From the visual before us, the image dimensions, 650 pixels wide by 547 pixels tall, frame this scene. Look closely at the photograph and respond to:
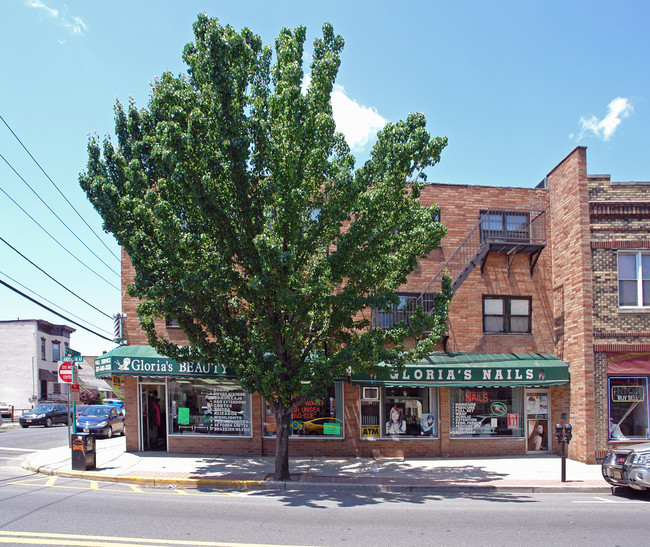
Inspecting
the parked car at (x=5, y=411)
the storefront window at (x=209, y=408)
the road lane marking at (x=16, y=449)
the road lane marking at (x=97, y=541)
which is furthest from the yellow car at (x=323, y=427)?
the parked car at (x=5, y=411)

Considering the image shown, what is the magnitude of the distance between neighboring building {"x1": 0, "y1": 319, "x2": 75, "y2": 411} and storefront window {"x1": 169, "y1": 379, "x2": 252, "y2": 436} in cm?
2964

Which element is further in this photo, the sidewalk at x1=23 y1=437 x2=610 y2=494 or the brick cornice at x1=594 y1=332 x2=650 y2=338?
the brick cornice at x1=594 y1=332 x2=650 y2=338

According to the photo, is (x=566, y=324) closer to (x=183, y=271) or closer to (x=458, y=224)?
(x=458, y=224)

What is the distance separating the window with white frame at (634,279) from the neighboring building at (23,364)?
1579 inches

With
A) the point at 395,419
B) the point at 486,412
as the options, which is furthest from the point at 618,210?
the point at 395,419

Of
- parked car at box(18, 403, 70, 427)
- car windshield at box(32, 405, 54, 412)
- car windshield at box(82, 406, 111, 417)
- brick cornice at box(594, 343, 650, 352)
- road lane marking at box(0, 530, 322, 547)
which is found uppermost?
brick cornice at box(594, 343, 650, 352)

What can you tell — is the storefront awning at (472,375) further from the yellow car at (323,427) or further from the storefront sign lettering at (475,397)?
the yellow car at (323,427)

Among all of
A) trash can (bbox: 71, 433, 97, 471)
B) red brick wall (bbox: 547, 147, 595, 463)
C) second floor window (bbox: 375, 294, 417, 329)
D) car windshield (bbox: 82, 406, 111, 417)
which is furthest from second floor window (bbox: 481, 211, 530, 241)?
car windshield (bbox: 82, 406, 111, 417)

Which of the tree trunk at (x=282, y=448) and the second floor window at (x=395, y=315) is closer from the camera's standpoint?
the tree trunk at (x=282, y=448)

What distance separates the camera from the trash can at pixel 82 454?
13.5 metres

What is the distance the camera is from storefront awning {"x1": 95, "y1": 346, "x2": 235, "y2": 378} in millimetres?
15172

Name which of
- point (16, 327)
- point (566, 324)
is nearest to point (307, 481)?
point (566, 324)

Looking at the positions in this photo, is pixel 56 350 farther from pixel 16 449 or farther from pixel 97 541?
pixel 97 541

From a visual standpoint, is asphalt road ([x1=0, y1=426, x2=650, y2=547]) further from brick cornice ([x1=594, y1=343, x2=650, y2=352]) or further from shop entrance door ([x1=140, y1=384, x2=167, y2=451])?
brick cornice ([x1=594, y1=343, x2=650, y2=352])
